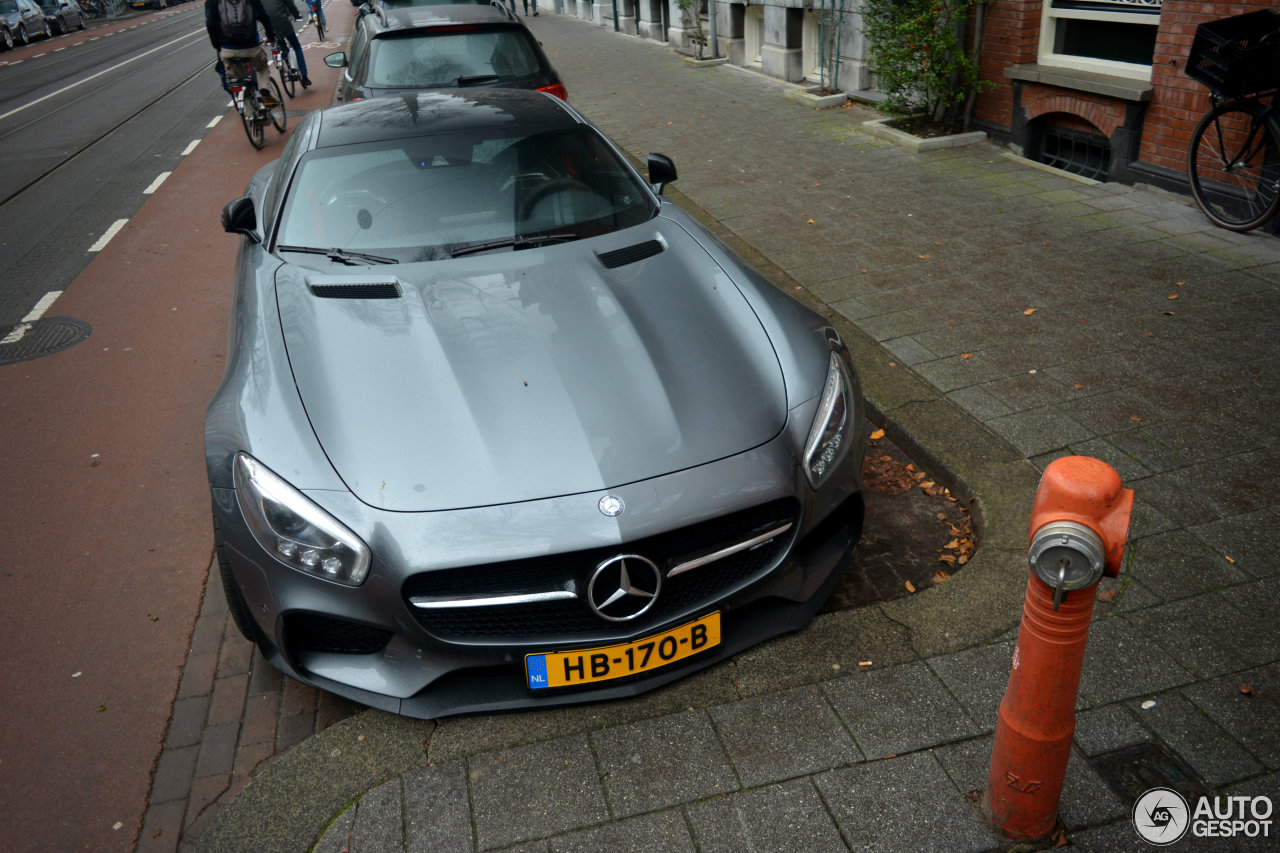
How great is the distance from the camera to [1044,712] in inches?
85.3

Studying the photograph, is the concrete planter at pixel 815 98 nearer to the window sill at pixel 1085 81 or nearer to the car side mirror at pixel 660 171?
the window sill at pixel 1085 81

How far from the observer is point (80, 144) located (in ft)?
44.8

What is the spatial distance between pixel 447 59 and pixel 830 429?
21.8 feet

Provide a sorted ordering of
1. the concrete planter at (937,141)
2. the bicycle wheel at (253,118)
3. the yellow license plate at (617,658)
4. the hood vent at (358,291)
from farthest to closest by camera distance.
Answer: the bicycle wheel at (253,118)
the concrete planter at (937,141)
the hood vent at (358,291)
the yellow license plate at (617,658)

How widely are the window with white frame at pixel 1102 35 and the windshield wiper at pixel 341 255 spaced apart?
21.0 feet

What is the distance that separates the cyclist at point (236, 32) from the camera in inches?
493

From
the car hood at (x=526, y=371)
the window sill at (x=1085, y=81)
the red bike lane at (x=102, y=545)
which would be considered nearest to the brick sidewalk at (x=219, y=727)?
the red bike lane at (x=102, y=545)

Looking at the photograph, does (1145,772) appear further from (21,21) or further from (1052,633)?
(21,21)

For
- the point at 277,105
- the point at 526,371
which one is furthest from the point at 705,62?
the point at 526,371

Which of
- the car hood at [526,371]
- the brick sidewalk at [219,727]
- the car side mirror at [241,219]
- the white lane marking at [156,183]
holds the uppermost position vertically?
the car side mirror at [241,219]

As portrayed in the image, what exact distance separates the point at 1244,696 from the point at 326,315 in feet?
10.5

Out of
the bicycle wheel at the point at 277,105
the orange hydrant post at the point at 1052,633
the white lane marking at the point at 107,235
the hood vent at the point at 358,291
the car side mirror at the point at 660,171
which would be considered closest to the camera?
the orange hydrant post at the point at 1052,633

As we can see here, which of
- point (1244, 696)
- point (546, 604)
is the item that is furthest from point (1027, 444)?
point (546, 604)

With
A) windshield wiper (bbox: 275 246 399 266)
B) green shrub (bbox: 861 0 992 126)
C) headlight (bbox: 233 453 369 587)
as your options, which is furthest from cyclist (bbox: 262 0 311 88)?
headlight (bbox: 233 453 369 587)
